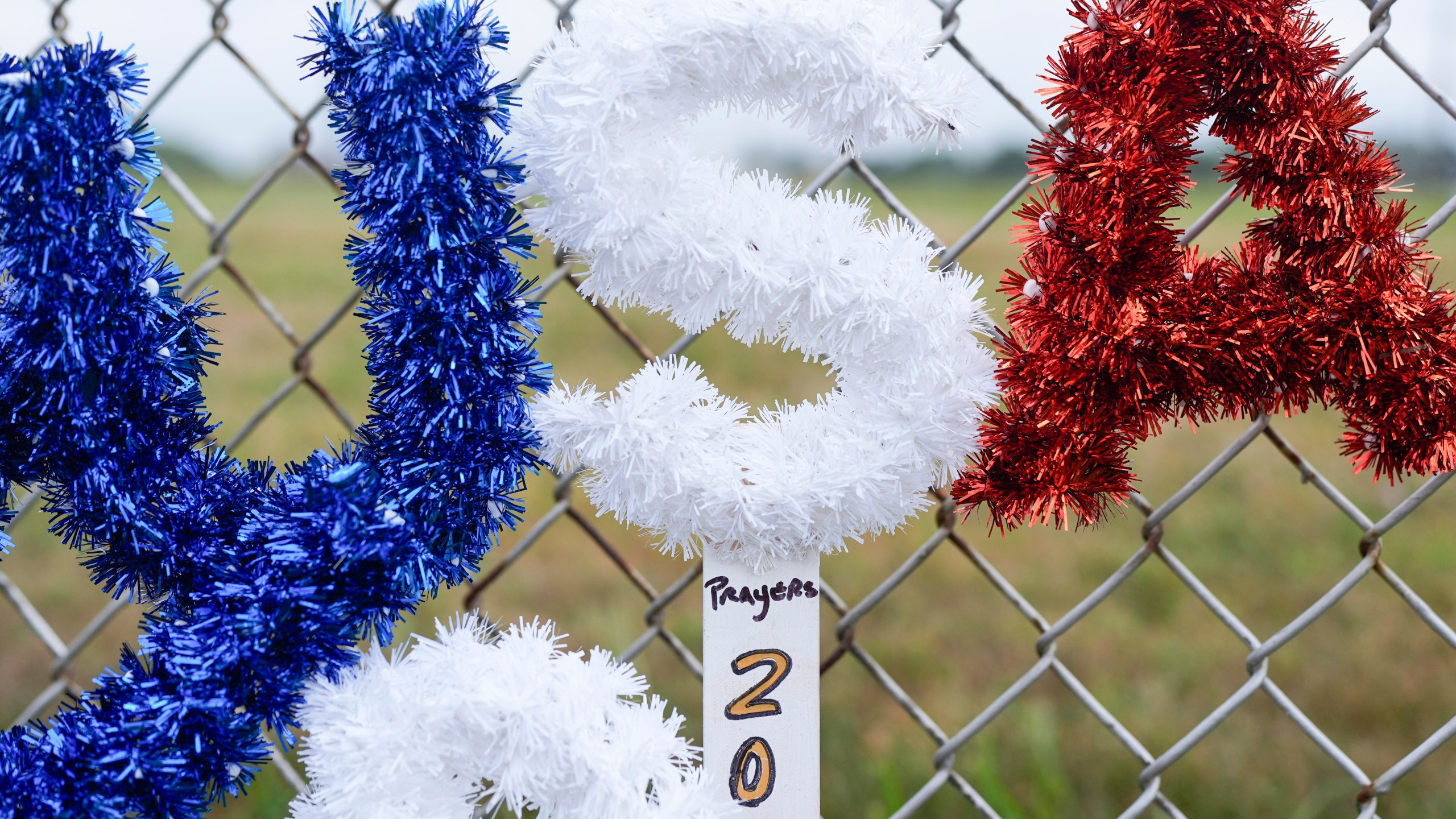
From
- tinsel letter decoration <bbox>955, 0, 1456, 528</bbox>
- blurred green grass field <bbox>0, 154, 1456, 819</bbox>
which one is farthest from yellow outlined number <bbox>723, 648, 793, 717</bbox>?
blurred green grass field <bbox>0, 154, 1456, 819</bbox>

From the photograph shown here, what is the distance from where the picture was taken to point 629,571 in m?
0.87

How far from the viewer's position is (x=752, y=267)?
0.60 meters

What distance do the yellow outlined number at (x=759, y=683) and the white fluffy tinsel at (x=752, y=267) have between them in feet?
0.23

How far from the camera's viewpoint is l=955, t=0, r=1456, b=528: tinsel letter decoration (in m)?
0.60

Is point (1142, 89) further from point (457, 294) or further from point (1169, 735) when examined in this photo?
point (1169, 735)

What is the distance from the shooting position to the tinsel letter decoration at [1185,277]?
602mm

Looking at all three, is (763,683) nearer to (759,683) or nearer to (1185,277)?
(759,683)

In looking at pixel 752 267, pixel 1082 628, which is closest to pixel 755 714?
pixel 752 267

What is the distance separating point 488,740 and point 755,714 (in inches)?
7.3

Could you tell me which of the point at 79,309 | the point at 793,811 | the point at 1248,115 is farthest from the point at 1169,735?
the point at 79,309

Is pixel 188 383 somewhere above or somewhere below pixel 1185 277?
above

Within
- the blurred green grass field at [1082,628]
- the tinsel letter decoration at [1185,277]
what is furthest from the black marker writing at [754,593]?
the blurred green grass field at [1082,628]

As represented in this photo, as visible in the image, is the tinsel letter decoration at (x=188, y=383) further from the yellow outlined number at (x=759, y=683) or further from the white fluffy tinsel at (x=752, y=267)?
the yellow outlined number at (x=759, y=683)

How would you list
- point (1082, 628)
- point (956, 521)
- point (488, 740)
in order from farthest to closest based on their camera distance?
1. point (1082, 628)
2. point (956, 521)
3. point (488, 740)
